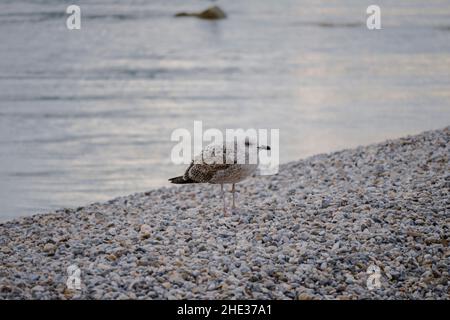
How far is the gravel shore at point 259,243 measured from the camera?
548 centimetres

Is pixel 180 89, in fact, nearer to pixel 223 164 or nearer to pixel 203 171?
pixel 203 171

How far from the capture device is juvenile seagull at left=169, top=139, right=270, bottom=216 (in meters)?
7.22

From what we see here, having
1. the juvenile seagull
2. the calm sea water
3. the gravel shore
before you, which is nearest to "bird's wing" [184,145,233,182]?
the juvenile seagull

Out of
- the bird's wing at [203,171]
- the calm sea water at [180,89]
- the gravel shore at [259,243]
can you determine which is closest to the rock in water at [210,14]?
the calm sea water at [180,89]

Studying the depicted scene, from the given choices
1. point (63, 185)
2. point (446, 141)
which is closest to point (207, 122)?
point (63, 185)

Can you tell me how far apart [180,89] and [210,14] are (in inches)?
690

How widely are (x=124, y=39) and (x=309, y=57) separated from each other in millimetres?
9492

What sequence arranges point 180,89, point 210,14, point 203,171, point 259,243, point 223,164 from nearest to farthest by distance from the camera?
point 259,243, point 223,164, point 203,171, point 180,89, point 210,14

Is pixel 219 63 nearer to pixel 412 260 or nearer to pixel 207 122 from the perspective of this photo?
pixel 207 122

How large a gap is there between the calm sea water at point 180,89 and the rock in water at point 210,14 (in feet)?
2.51

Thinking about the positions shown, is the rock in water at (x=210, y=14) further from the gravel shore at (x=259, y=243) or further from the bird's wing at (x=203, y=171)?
the bird's wing at (x=203, y=171)

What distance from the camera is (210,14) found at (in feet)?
117

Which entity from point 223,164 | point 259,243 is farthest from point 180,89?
point 259,243
